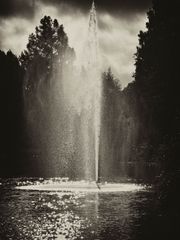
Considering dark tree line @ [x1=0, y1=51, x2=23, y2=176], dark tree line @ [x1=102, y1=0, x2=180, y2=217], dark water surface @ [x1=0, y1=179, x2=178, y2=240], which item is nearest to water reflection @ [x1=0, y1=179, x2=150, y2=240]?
dark water surface @ [x1=0, y1=179, x2=178, y2=240]

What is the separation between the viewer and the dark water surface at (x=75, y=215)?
1337 cm

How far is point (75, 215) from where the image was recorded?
53.7 ft

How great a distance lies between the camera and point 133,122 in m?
56.0

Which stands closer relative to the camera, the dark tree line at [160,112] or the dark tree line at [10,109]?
the dark tree line at [160,112]

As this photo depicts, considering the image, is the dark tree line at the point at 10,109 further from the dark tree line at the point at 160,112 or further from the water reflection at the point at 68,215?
the water reflection at the point at 68,215

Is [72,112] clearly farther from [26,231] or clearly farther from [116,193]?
[26,231]

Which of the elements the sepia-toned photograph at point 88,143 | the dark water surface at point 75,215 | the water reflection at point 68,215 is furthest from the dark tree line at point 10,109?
the water reflection at point 68,215

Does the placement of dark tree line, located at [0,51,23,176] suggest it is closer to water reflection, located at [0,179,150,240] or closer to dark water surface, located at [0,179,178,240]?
dark water surface, located at [0,179,178,240]

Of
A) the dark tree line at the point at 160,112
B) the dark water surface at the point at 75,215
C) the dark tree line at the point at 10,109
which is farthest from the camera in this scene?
the dark tree line at the point at 10,109

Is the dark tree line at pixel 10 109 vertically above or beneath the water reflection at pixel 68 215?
above

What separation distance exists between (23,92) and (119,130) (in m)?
14.8

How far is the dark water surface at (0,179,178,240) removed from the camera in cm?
1337

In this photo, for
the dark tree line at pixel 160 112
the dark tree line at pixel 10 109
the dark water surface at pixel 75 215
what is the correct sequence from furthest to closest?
the dark tree line at pixel 10 109 < the dark tree line at pixel 160 112 < the dark water surface at pixel 75 215

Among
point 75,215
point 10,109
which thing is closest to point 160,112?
point 75,215
